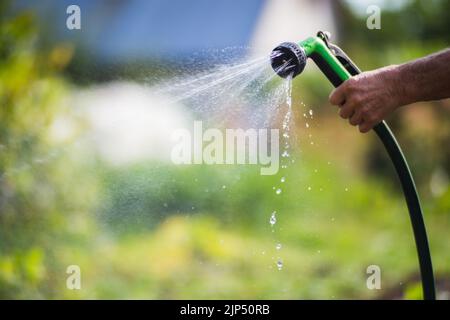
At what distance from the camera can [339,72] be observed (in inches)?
79.4

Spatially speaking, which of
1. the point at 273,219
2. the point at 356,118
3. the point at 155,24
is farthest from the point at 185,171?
the point at 356,118

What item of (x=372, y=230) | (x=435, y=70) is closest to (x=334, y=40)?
(x=372, y=230)

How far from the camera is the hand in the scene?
2.01 metres

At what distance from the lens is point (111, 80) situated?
4477 millimetres

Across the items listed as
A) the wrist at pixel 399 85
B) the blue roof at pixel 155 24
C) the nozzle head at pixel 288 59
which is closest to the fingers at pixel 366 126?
the wrist at pixel 399 85

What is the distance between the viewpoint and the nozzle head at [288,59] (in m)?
1.94

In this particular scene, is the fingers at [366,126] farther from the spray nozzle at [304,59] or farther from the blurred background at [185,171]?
the blurred background at [185,171]

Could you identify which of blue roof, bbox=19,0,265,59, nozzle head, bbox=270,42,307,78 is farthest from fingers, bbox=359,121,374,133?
blue roof, bbox=19,0,265,59

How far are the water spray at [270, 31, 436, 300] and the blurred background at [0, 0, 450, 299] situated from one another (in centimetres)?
140

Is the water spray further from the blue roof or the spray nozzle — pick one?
the blue roof

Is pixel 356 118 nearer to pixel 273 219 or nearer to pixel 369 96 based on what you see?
pixel 369 96

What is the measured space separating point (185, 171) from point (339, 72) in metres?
2.77

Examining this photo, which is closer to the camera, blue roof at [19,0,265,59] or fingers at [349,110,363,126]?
fingers at [349,110,363,126]

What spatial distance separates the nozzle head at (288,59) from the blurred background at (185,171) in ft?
4.63
